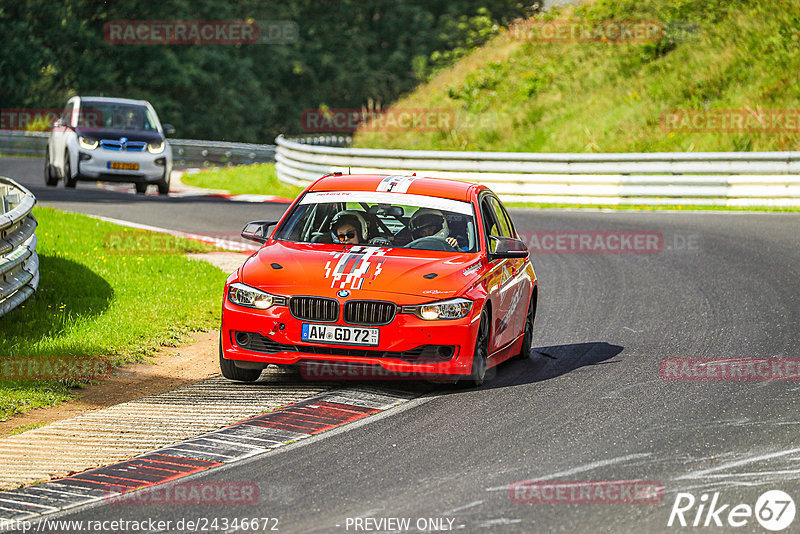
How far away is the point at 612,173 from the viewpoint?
79.8ft

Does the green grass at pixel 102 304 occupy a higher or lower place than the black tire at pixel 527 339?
lower

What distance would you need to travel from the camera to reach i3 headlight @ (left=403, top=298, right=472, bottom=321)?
336 inches

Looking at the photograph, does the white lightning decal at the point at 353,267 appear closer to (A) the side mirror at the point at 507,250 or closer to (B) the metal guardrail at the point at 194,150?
(A) the side mirror at the point at 507,250

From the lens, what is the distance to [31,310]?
1130cm

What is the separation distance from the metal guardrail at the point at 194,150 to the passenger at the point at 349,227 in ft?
96.7

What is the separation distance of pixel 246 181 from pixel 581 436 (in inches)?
979

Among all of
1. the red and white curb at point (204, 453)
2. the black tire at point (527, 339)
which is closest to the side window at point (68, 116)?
the black tire at point (527, 339)

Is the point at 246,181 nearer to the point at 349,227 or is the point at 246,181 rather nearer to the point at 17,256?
the point at 17,256

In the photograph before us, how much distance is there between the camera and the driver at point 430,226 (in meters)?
9.69

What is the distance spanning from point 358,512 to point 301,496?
16.6 inches

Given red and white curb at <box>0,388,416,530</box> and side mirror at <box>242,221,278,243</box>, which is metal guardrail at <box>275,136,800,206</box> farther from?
red and white curb at <box>0,388,416,530</box>

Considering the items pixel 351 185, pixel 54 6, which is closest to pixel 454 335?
pixel 351 185

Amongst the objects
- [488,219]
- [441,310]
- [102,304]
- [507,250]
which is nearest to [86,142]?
[102,304]

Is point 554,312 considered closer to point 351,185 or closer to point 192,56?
point 351,185
